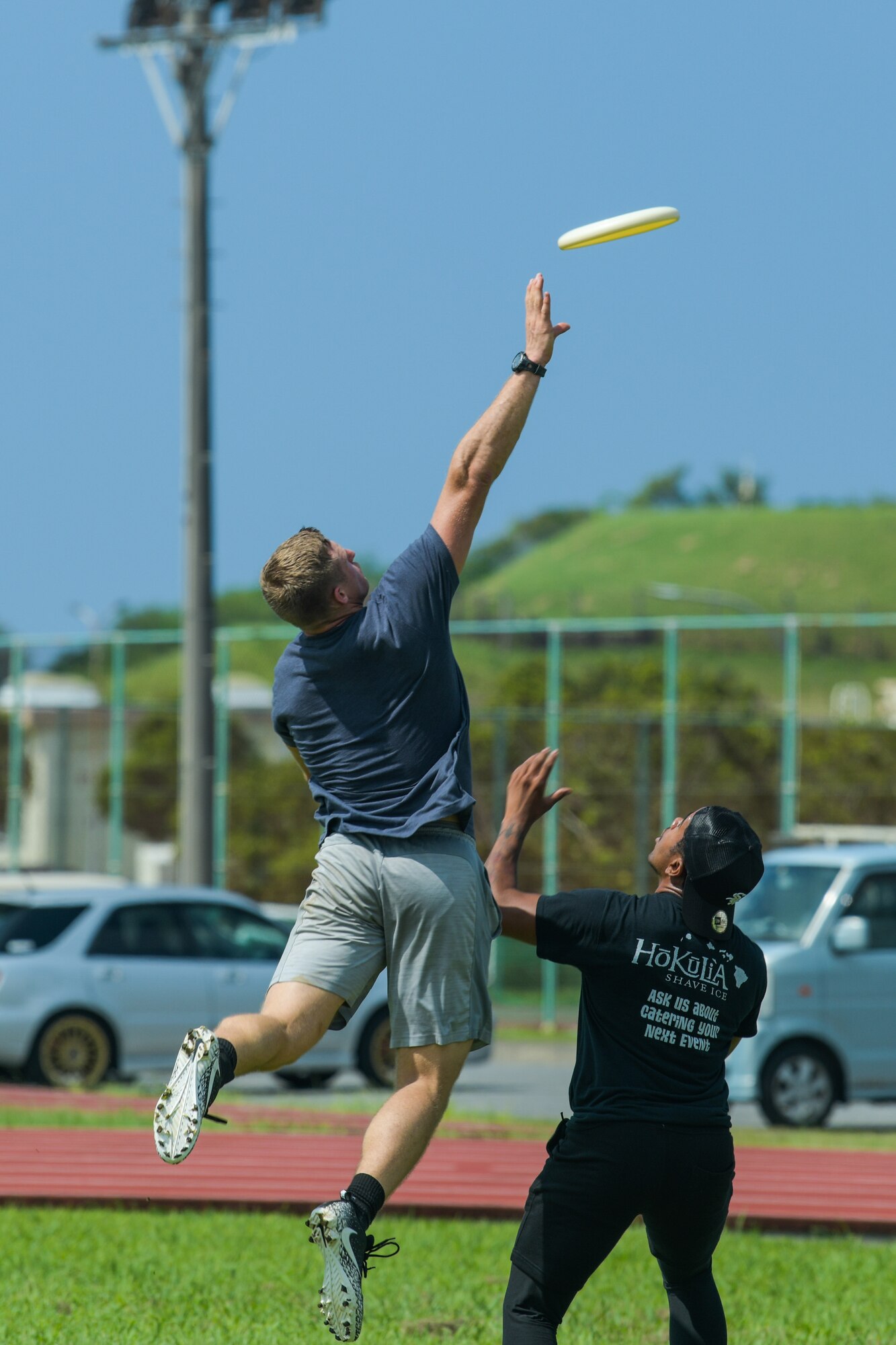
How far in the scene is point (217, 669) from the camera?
109ft

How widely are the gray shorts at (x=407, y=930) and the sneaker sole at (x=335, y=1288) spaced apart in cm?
68

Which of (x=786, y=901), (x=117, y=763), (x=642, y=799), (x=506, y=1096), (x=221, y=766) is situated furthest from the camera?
(x=221, y=766)

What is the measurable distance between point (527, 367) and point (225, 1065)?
2.12m

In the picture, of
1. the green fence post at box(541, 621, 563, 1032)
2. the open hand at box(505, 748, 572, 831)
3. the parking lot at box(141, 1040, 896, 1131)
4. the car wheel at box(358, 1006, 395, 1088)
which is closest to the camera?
the open hand at box(505, 748, 572, 831)

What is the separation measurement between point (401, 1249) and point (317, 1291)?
1045 mm

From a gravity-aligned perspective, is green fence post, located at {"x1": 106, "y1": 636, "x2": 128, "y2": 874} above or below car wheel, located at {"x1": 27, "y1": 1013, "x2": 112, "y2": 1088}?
above

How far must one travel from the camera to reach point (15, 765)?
95.0 ft

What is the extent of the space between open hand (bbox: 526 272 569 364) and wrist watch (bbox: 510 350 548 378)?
12 mm

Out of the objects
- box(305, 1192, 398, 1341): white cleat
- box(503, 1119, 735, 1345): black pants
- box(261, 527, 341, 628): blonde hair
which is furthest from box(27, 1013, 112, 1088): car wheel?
box(503, 1119, 735, 1345): black pants

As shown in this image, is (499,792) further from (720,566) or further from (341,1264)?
(720,566)

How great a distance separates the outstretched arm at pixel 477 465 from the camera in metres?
5.73

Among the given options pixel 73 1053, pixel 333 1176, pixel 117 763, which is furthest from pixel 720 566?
pixel 333 1176

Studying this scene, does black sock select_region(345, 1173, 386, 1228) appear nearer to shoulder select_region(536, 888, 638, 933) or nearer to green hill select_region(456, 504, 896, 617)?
shoulder select_region(536, 888, 638, 933)

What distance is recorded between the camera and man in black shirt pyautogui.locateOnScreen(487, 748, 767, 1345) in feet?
16.5
